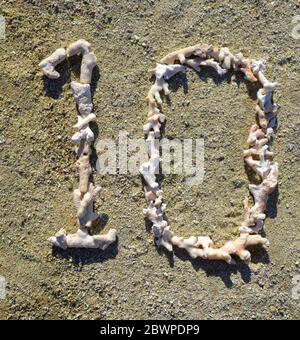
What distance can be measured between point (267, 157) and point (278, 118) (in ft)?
1.09

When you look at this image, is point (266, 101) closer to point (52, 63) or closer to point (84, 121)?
point (84, 121)

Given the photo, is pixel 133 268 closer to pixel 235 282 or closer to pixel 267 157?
pixel 235 282

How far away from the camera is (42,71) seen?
14.2ft

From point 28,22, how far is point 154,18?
1005mm

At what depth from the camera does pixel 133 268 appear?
14.3 ft

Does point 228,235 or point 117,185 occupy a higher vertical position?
point 117,185

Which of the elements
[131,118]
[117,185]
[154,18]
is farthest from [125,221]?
[154,18]

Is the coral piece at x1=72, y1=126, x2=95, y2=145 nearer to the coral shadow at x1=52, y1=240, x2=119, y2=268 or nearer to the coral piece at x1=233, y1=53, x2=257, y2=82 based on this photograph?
the coral shadow at x1=52, y1=240, x2=119, y2=268

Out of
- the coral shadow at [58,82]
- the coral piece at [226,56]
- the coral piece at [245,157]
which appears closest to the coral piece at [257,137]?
the coral piece at [245,157]

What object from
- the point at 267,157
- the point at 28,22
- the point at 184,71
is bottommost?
the point at 267,157

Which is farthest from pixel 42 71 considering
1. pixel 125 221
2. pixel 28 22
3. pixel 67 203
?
pixel 125 221

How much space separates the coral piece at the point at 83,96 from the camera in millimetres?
4293

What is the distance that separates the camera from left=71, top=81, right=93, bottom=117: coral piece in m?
4.29

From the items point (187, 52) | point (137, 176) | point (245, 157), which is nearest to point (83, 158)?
point (137, 176)
